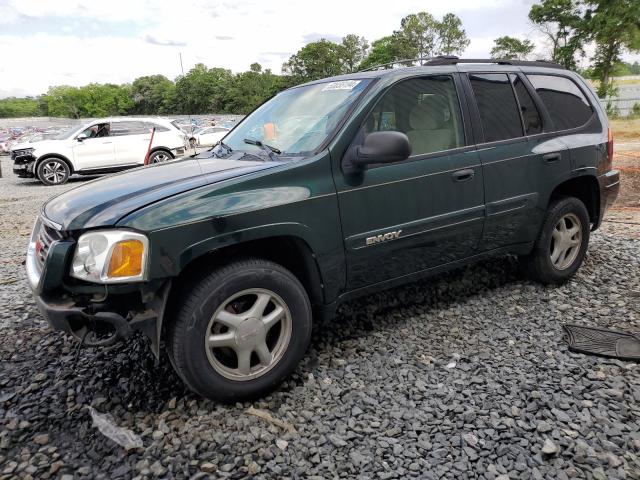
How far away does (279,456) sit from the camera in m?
2.29

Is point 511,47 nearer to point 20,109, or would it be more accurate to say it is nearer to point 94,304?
point 94,304

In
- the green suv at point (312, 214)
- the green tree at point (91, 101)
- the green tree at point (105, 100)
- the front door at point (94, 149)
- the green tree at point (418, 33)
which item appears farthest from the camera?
the green tree at point (91, 101)

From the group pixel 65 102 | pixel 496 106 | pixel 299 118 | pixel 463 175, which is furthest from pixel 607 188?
pixel 65 102

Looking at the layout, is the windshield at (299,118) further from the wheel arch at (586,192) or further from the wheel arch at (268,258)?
the wheel arch at (586,192)

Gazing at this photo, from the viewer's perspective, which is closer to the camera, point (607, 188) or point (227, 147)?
point (227, 147)

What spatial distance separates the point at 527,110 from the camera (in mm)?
3785

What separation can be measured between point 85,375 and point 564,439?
272 cm

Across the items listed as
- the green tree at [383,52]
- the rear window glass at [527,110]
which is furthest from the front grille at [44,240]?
the green tree at [383,52]

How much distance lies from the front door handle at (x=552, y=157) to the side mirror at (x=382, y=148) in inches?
62.3

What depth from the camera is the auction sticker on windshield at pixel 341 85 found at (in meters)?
3.24

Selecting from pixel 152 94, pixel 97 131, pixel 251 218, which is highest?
pixel 152 94

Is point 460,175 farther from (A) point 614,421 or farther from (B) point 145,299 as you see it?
(B) point 145,299

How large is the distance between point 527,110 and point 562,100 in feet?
1.71

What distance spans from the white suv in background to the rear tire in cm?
1105
